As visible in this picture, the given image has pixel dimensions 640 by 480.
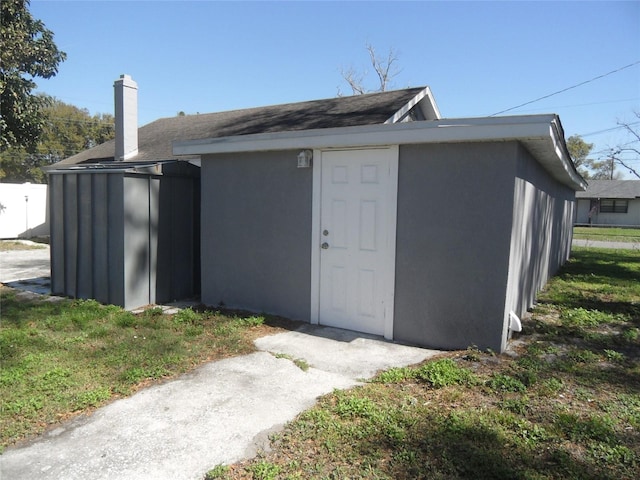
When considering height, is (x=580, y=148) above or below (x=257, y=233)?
above

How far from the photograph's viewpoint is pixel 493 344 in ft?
14.8

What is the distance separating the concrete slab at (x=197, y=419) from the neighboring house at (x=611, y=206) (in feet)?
132

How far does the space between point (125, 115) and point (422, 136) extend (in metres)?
7.83

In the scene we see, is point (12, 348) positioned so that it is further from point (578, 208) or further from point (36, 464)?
point (578, 208)

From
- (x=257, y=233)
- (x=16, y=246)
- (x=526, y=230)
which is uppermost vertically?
(x=526, y=230)

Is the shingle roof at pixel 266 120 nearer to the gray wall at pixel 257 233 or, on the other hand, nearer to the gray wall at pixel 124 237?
the gray wall at pixel 257 233

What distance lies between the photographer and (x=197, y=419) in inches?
124

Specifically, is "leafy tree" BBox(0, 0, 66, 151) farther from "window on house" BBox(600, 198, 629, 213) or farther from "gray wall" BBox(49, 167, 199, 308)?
"window on house" BBox(600, 198, 629, 213)

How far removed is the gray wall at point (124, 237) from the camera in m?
6.08

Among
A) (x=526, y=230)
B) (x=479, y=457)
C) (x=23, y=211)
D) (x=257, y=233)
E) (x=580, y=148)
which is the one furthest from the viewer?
(x=580, y=148)

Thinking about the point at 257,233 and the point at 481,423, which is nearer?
the point at 481,423

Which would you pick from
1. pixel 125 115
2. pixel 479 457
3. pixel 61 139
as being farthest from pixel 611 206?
pixel 61 139

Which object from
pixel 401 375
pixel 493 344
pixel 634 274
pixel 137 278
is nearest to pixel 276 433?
pixel 401 375

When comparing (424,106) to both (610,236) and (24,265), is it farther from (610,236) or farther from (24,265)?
(610,236)
